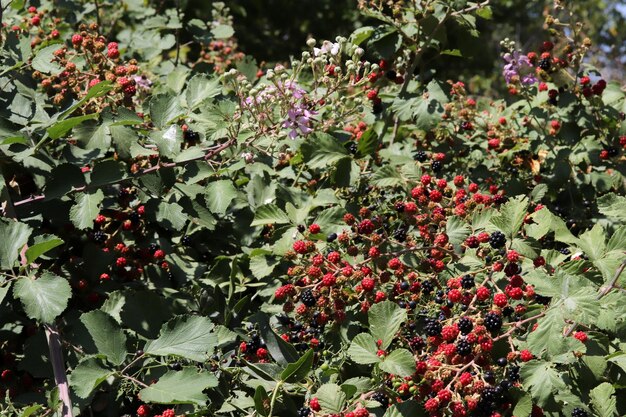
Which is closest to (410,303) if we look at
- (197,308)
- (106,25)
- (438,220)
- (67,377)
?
(438,220)

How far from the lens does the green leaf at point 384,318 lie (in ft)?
7.47

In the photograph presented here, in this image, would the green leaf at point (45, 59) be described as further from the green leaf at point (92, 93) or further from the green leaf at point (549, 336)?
the green leaf at point (549, 336)

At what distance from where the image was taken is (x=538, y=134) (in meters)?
3.55

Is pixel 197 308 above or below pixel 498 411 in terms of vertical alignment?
below

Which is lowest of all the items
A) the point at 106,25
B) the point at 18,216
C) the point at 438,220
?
the point at 106,25

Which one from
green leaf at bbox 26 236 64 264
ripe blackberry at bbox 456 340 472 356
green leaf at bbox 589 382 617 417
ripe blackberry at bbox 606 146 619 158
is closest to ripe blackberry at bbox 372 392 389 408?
ripe blackberry at bbox 456 340 472 356

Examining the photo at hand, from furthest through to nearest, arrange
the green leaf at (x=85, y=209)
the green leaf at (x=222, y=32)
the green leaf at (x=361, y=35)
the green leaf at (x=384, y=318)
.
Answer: the green leaf at (x=222, y=32) → the green leaf at (x=361, y=35) → the green leaf at (x=85, y=209) → the green leaf at (x=384, y=318)

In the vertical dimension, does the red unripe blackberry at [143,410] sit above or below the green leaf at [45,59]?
below

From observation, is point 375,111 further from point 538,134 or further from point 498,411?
point 498,411

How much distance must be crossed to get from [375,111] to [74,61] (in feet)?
4.34

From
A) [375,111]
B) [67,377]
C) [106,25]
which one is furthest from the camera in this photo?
[106,25]

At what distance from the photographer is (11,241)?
7.77ft

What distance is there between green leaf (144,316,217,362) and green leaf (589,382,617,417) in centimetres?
108

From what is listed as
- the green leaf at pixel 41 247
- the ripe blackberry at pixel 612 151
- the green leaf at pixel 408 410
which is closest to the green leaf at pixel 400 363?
the green leaf at pixel 408 410
